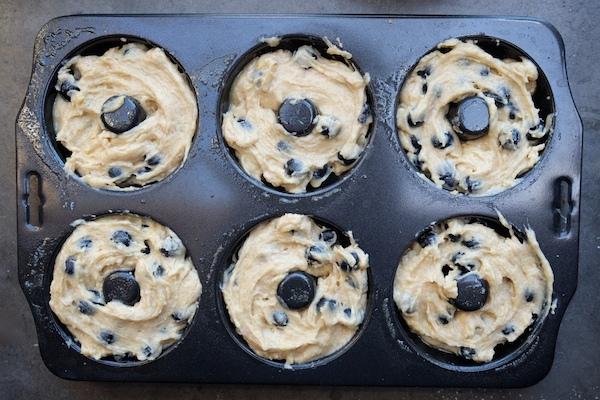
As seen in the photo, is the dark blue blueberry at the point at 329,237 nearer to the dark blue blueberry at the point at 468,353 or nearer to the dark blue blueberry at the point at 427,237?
the dark blue blueberry at the point at 427,237

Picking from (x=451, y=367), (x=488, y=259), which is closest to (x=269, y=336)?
(x=451, y=367)

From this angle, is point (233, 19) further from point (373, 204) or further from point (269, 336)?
point (269, 336)

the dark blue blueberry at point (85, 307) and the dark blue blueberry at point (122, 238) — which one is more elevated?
the dark blue blueberry at point (122, 238)

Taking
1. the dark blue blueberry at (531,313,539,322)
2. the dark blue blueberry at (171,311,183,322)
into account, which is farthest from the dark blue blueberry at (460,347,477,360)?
the dark blue blueberry at (171,311,183,322)

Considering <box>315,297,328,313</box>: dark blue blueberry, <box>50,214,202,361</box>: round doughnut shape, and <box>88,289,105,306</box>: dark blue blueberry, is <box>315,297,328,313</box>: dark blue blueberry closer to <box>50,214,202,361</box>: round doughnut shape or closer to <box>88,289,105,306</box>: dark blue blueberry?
<box>50,214,202,361</box>: round doughnut shape

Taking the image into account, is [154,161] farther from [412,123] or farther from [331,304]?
[412,123]

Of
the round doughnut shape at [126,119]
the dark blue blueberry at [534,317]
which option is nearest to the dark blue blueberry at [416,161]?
the dark blue blueberry at [534,317]

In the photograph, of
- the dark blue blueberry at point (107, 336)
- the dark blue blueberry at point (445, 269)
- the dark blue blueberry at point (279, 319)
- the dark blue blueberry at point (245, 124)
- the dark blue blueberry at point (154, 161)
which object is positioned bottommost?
the dark blue blueberry at point (107, 336)
